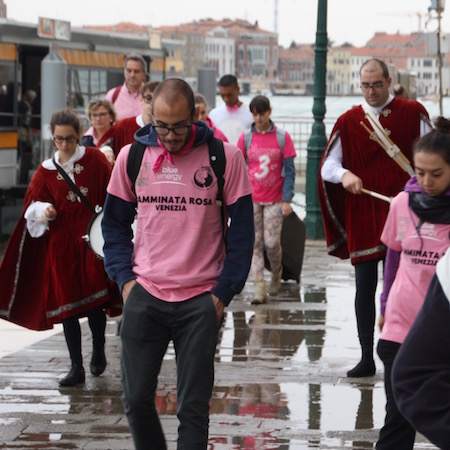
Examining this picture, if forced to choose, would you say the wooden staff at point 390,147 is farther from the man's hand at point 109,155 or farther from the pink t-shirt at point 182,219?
the pink t-shirt at point 182,219

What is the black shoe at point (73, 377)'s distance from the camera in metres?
7.45

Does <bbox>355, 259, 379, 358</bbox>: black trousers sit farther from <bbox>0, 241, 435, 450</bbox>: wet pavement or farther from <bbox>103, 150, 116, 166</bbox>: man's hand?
<bbox>103, 150, 116, 166</bbox>: man's hand

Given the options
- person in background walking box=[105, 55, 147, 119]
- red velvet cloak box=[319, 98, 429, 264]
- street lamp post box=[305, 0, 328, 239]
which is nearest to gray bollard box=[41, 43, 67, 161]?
street lamp post box=[305, 0, 328, 239]

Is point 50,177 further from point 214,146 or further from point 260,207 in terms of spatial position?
point 260,207

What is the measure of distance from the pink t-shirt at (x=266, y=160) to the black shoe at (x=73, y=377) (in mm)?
3678

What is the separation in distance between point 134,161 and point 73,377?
9.08 ft

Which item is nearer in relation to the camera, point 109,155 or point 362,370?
point 362,370

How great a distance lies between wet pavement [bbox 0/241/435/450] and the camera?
621 cm

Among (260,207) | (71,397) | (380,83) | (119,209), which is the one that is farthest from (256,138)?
(119,209)

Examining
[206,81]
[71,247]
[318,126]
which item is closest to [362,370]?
[71,247]

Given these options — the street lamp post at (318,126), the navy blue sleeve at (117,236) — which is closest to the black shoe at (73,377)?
the navy blue sleeve at (117,236)

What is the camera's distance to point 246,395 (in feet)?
23.4

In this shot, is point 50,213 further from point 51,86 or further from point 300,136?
point 300,136

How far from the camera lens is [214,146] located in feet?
16.3
